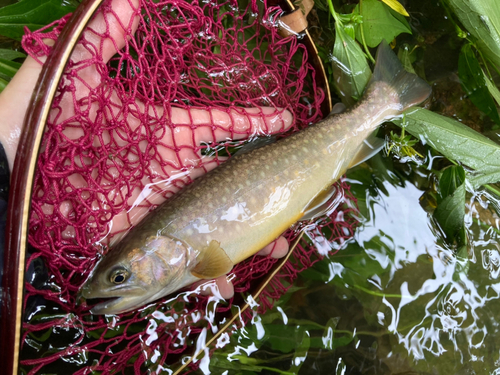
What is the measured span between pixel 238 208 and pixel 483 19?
72.4 inches

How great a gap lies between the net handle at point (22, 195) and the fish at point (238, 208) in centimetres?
46

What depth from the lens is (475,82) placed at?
265cm

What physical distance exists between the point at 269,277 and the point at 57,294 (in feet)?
3.76

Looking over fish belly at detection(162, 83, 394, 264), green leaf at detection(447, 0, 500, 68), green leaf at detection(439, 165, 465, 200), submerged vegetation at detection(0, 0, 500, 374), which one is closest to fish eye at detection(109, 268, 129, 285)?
fish belly at detection(162, 83, 394, 264)

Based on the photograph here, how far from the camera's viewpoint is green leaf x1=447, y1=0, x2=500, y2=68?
2.10 m

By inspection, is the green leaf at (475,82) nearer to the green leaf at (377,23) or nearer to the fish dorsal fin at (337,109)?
the green leaf at (377,23)

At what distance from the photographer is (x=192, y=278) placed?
1.95m

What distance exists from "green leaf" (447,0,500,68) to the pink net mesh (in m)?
0.99

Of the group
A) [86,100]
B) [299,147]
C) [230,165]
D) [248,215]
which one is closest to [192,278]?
[248,215]

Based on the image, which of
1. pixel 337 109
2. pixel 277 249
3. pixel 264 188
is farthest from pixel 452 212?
pixel 264 188

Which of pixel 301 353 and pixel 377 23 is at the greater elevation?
pixel 377 23

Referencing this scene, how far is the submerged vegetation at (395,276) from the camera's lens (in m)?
2.47

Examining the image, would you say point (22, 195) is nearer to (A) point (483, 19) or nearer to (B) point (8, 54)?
(B) point (8, 54)

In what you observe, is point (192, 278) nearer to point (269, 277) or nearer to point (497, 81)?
point (269, 277)
